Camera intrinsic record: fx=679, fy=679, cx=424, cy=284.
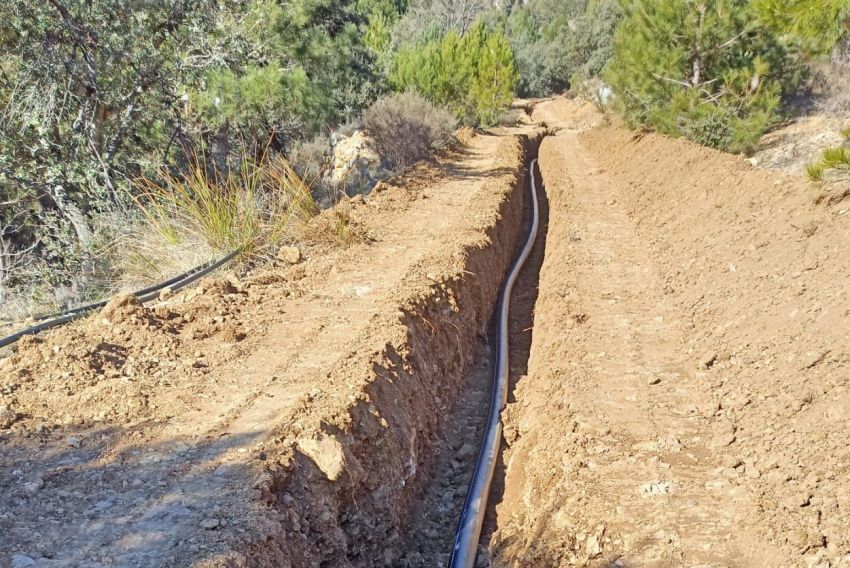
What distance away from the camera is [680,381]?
5.90 metres

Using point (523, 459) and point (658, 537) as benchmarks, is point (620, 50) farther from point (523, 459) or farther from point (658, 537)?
point (658, 537)

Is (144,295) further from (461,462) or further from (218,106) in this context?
(218,106)

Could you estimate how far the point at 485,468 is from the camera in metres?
5.54

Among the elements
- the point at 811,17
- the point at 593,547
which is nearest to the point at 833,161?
the point at 811,17

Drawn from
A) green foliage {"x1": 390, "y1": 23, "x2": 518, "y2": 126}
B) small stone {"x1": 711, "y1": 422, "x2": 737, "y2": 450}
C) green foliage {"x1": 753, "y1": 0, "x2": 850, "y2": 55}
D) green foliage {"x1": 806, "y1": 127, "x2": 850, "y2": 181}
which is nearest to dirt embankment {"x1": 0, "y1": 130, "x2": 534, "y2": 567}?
small stone {"x1": 711, "y1": 422, "x2": 737, "y2": 450}

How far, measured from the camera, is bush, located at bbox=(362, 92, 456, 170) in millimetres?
15445

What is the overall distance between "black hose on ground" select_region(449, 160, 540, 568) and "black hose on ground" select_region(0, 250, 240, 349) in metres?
3.15

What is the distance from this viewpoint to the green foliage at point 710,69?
44.7 ft

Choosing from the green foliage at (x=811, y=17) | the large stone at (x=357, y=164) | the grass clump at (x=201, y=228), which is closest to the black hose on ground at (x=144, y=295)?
the grass clump at (x=201, y=228)

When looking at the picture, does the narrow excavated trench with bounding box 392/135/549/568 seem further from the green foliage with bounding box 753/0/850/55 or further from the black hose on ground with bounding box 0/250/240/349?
the green foliage with bounding box 753/0/850/55

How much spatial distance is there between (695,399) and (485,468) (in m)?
1.81

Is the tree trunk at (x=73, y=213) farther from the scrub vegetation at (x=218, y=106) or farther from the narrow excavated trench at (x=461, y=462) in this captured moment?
the narrow excavated trench at (x=461, y=462)

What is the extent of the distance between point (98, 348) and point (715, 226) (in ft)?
24.8

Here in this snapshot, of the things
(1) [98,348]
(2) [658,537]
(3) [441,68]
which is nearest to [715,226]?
(2) [658,537]
